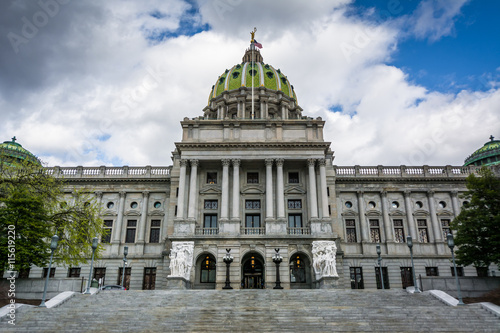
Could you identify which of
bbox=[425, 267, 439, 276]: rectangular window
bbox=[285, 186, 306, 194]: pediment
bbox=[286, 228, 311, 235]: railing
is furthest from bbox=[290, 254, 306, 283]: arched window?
bbox=[425, 267, 439, 276]: rectangular window

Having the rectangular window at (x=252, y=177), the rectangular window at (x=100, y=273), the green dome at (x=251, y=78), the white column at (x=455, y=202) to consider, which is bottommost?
the rectangular window at (x=100, y=273)

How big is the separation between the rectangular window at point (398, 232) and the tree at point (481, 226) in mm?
14625

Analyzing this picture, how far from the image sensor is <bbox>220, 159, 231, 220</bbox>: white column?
39.2m

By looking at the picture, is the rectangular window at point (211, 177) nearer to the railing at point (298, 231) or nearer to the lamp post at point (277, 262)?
the railing at point (298, 231)

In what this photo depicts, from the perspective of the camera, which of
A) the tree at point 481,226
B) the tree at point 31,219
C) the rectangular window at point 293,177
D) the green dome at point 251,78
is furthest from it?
the green dome at point 251,78

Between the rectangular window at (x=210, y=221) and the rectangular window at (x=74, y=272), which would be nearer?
the rectangular window at (x=210, y=221)

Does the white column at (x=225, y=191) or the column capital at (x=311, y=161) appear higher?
the column capital at (x=311, y=161)

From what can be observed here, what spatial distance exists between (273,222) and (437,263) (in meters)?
19.7

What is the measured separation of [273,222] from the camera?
3847cm

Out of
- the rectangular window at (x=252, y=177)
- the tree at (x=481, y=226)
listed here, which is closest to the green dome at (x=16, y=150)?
the rectangular window at (x=252, y=177)

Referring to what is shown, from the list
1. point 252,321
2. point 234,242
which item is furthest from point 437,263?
point 252,321

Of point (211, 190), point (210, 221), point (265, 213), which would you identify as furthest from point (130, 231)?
point (265, 213)

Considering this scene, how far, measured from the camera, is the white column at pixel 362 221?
45.2m

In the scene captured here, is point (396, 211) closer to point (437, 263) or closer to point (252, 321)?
point (437, 263)
